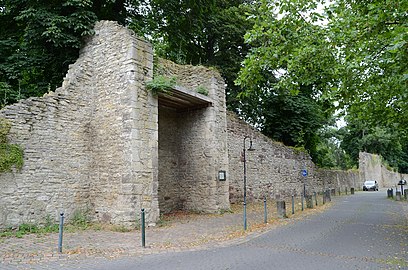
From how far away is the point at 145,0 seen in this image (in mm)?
17500

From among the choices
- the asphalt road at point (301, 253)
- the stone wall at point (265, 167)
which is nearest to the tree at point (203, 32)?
the stone wall at point (265, 167)

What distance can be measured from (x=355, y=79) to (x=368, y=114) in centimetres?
246

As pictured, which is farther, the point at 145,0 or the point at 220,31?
the point at 220,31

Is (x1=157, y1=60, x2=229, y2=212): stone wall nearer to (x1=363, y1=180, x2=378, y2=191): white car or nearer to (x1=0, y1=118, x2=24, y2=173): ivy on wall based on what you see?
(x1=0, y1=118, x2=24, y2=173): ivy on wall

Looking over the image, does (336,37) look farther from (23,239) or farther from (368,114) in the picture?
(23,239)

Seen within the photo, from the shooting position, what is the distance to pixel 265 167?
797 inches

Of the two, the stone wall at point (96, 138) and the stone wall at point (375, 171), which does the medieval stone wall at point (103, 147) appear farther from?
the stone wall at point (375, 171)

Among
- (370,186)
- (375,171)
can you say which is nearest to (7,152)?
(370,186)

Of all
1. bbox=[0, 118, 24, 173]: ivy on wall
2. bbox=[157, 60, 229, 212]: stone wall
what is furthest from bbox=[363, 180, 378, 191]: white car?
bbox=[0, 118, 24, 173]: ivy on wall

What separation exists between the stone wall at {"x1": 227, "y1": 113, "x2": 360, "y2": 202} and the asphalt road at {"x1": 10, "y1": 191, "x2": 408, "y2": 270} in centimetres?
733

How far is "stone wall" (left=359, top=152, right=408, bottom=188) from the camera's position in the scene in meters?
41.9

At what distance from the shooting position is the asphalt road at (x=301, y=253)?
6324 millimetres

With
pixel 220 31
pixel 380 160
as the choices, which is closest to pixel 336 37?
pixel 220 31

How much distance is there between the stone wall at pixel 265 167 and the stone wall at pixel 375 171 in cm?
1743
